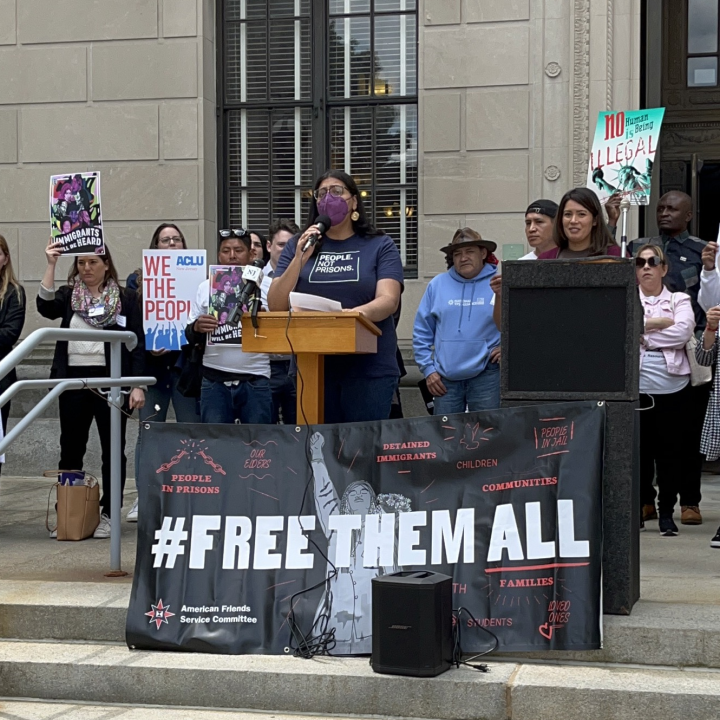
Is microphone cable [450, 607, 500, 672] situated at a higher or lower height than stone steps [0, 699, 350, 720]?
higher

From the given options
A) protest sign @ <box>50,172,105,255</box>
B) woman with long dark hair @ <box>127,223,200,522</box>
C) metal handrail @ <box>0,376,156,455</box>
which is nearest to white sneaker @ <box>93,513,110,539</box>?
woman with long dark hair @ <box>127,223,200,522</box>

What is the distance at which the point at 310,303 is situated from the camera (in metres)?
5.67

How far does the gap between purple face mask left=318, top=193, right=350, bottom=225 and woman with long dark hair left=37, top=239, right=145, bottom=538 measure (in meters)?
2.44

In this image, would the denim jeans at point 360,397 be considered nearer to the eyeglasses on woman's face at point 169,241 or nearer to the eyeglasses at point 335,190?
the eyeglasses at point 335,190

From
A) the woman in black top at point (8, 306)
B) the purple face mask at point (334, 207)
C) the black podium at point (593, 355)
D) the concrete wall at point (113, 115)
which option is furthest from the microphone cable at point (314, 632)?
the concrete wall at point (113, 115)

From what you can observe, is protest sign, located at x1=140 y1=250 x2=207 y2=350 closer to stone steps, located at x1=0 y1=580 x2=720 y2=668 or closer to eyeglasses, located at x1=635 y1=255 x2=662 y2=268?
stone steps, located at x1=0 y1=580 x2=720 y2=668

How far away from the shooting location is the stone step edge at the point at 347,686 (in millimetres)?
4930

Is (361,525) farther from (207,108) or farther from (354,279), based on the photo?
(207,108)

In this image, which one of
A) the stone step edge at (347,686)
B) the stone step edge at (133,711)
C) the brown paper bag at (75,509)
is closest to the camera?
the stone step edge at (347,686)

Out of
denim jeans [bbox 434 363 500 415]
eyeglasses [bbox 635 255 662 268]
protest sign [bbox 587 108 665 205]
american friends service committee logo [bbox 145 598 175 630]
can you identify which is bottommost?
american friends service committee logo [bbox 145 598 175 630]

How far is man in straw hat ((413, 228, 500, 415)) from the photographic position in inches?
314

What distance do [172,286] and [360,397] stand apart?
229 centimetres

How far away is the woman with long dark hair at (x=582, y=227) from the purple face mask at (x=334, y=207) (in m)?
1.10

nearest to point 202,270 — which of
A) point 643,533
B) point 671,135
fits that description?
point 643,533
